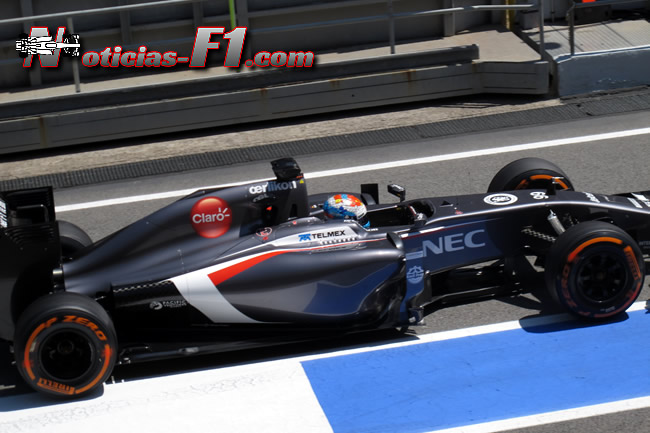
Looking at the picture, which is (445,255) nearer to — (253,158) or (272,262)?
(272,262)

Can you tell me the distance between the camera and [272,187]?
6.94 meters

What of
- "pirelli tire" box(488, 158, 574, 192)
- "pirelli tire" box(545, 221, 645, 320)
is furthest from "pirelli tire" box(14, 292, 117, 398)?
"pirelli tire" box(488, 158, 574, 192)

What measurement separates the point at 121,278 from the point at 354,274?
163 cm

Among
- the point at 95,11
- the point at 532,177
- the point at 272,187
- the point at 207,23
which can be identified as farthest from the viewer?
the point at 207,23

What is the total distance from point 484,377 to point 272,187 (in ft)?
6.72

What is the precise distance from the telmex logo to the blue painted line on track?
4.24 feet

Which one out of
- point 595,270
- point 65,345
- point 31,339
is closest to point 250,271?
point 65,345

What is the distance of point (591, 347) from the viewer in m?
6.57

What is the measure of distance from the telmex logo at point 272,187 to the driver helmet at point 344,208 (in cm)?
30

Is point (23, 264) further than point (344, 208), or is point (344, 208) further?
point (344, 208)

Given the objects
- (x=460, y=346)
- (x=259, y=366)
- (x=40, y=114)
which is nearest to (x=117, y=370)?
(x=259, y=366)

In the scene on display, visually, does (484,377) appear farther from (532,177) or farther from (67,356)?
(67,356)

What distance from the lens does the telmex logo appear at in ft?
22.6

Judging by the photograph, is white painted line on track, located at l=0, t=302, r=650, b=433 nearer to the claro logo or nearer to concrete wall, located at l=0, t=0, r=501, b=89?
the claro logo
